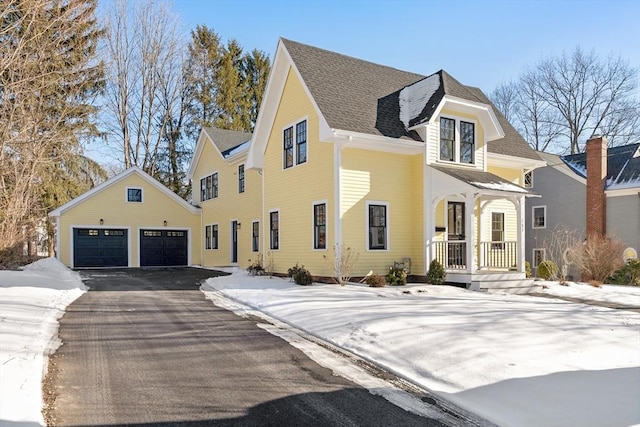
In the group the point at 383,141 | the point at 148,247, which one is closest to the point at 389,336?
the point at 383,141

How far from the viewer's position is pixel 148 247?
25.0 m

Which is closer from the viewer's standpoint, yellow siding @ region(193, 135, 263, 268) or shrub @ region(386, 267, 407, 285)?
shrub @ region(386, 267, 407, 285)

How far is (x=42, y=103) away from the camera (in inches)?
787

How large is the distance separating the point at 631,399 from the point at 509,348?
164cm

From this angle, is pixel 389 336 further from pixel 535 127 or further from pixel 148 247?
pixel 535 127

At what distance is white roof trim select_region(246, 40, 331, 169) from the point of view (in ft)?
53.4

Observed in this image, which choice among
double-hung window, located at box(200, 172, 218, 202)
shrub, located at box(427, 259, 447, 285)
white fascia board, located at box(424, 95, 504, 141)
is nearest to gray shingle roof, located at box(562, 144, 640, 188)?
white fascia board, located at box(424, 95, 504, 141)

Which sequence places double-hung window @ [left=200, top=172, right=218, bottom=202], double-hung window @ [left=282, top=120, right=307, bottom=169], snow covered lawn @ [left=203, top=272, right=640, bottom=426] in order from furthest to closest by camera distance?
double-hung window @ [left=200, top=172, right=218, bottom=202] → double-hung window @ [left=282, top=120, right=307, bottom=169] → snow covered lawn @ [left=203, top=272, right=640, bottom=426]

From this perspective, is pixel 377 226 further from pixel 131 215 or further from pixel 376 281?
pixel 131 215

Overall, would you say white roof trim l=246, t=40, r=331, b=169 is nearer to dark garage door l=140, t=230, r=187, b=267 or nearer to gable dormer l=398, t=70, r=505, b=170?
gable dormer l=398, t=70, r=505, b=170

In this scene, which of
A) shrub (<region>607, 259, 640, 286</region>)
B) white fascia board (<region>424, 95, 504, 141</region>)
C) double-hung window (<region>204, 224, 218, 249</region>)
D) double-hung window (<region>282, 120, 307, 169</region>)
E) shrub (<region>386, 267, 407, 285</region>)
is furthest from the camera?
double-hung window (<region>204, 224, 218, 249</region>)

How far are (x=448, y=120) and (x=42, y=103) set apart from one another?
1702 cm

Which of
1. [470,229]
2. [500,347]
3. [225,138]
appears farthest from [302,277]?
[225,138]

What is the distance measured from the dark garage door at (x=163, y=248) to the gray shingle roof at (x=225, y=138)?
5.43 meters
